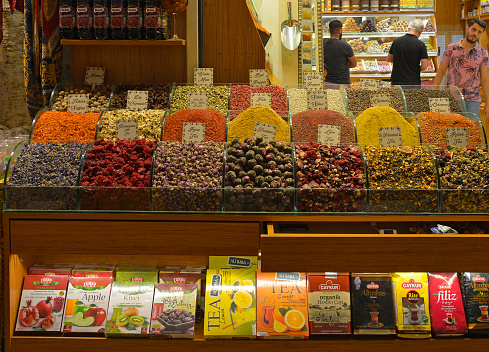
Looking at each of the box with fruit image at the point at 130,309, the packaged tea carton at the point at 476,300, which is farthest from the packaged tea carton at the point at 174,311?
the packaged tea carton at the point at 476,300

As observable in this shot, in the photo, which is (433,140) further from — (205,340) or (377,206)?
(205,340)

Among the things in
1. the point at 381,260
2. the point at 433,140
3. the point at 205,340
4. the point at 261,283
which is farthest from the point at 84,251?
the point at 433,140

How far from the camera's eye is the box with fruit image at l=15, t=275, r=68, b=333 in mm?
1724

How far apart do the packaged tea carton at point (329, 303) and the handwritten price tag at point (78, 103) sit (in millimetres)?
1560

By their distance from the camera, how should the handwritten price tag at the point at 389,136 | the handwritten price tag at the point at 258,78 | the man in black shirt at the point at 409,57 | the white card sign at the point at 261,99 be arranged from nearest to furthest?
the handwritten price tag at the point at 389,136
the white card sign at the point at 261,99
the handwritten price tag at the point at 258,78
the man in black shirt at the point at 409,57

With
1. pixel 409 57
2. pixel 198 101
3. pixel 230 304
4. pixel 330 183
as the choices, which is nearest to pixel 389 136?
pixel 330 183

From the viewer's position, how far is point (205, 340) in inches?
66.2

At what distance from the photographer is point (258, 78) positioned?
267cm

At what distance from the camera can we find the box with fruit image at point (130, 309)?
170 cm

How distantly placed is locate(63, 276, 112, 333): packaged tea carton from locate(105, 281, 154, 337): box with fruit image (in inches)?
1.2

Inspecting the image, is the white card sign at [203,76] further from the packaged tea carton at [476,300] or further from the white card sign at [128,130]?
the packaged tea carton at [476,300]

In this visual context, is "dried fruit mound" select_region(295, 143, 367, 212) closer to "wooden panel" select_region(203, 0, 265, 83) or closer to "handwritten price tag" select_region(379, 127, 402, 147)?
"handwritten price tag" select_region(379, 127, 402, 147)

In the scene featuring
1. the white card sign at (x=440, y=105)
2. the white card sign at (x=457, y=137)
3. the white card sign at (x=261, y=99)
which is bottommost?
the white card sign at (x=457, y=137)

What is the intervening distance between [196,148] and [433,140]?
1141 mm
